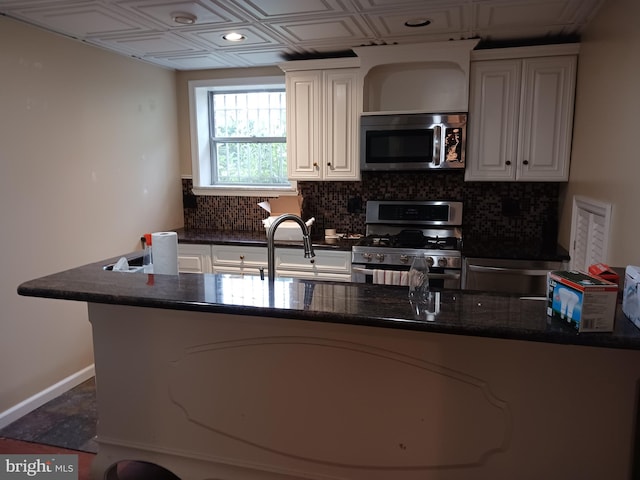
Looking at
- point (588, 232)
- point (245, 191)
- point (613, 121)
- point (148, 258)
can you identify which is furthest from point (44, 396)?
point (613, 121)

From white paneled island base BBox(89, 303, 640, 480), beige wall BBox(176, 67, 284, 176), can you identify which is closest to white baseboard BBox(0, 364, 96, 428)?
white paneled island base BBox(89, 303, 640, 480)

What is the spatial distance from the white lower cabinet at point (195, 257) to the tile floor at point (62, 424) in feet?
4.03

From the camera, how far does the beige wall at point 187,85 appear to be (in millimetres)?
4109

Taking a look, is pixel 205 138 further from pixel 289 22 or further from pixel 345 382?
pixel 345 382

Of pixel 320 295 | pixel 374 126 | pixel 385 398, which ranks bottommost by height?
pixel 385 398

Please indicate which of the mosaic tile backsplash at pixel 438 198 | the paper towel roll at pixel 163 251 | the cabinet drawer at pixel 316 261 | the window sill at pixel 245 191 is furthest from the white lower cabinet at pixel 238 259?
the paper towel roll at pixel 163 251

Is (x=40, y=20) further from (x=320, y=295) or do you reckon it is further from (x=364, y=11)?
(x=320, y=295)

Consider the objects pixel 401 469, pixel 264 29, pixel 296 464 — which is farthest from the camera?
pixel 264 29

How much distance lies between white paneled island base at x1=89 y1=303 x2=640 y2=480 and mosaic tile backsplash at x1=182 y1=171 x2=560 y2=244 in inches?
A: 93.9

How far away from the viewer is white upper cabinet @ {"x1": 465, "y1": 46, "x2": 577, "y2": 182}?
10.7 ft

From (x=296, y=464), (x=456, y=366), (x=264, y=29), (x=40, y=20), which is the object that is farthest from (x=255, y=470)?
(x=40, y=20)

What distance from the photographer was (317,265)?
144 inches

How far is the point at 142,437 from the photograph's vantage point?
1927mm

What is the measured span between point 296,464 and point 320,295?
25.9 inches
